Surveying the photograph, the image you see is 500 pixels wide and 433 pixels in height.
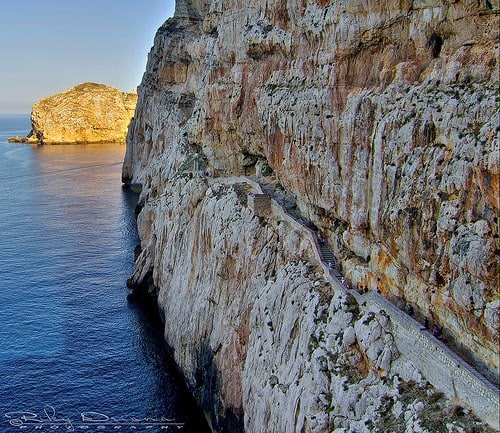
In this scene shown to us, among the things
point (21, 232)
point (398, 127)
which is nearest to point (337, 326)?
point (398, 127)

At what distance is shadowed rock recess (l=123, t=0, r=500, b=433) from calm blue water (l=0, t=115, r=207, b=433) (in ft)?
13.0

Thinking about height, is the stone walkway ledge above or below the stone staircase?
below

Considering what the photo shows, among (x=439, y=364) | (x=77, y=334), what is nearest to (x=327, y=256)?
(x=439, y=364)

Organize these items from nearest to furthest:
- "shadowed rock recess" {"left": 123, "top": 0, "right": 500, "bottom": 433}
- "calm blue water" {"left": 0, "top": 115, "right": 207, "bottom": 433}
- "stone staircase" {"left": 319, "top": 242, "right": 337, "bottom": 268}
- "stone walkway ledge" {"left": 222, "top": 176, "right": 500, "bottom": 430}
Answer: "stone walkway ledge" {"left": 222, "top": 176, "right": 500, "bottom": 430}
"shadowed rock recess" {"left": 123, "top": 0, "right": 500, "bottom": 433}
"stone staircase" {"left": 319, "top": 242, "right": 337, "bottom": 268}
"calm blue water" {"left": 0, "top": 115, "right": 207, "bottom": 433}

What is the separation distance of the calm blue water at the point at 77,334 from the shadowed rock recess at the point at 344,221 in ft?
13.0

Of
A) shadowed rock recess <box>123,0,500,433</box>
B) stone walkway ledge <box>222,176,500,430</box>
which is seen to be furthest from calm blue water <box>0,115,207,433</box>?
stone walkway ledge <box>222,176,500,430</box>

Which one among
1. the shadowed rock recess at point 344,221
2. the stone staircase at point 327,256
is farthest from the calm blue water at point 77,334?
the stone staircase at point 327,256

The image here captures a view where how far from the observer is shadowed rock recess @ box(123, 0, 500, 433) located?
2677cm

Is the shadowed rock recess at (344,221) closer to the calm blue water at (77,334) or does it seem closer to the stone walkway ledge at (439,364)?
the stone walkway ledge at (439,364)

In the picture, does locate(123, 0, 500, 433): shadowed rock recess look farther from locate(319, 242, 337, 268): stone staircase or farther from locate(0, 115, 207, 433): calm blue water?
locate(0, 115, 207, 433): calm blue water

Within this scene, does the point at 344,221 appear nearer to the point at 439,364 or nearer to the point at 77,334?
the point at 439,364

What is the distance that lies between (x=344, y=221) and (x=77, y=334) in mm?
36400

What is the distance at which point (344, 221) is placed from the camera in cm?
3953

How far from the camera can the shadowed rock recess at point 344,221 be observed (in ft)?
87.8
